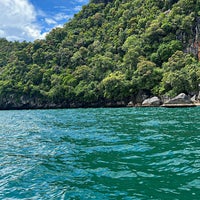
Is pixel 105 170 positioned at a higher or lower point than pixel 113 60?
lower

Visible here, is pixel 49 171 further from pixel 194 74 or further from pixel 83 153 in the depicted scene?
pixel 194 74

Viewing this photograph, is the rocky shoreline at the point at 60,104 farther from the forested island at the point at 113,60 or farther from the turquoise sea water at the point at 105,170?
the turquoise sea water at the point at 105,170

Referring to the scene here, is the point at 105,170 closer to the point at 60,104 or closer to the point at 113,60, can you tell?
the point at 60,104

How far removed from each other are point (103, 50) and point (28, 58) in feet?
104

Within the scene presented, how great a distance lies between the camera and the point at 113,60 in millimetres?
74375

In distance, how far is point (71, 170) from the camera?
657 cm

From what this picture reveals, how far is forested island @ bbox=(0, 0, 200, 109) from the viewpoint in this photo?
56.0 metres

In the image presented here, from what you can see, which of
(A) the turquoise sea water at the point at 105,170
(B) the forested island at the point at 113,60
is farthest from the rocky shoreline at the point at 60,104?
(A) the turquoise sea water at the point at 105,170

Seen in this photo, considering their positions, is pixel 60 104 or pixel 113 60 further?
pixel 113 60

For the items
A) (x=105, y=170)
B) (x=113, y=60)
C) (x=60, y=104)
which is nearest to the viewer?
(x=105, y=170)

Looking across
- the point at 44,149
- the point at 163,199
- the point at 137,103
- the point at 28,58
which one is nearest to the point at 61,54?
the point at 28,58

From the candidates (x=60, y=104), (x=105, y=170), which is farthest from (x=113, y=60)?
(x=105, y=170)

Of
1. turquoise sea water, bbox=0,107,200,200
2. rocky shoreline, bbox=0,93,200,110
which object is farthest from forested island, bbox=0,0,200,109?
turquoise sea water, bbox=0,107,200,200

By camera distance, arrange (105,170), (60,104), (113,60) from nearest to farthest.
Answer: (105,170), (60,104), (113,60)
